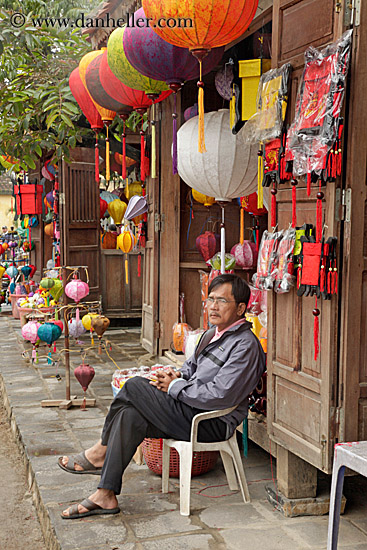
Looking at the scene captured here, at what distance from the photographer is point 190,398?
3.33 metres

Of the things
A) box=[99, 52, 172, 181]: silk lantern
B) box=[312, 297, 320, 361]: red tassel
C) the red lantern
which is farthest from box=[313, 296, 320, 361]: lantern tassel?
the red lantern

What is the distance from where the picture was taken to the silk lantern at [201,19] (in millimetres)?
3285

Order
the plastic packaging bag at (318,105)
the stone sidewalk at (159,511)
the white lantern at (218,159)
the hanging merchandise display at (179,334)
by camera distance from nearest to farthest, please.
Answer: the plastic packaging bag at (318,105) < the stone sidewalk at (159,511) < the white lantern at (218,159) < the hanging merchandise display at (179,334)

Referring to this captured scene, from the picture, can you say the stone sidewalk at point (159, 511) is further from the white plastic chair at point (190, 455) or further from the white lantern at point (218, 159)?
the white lantern at point (218, 159)

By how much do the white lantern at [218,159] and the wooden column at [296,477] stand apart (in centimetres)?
189

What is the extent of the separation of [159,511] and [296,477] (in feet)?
2.49

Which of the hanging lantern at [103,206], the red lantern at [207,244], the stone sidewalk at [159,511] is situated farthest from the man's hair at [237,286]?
the hanging lantern at [103,206]

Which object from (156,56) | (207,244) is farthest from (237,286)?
(207,244)

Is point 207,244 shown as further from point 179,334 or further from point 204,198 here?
point 179,334

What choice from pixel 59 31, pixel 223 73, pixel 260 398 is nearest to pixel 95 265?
pixel 59 31

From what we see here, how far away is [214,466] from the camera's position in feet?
13.3

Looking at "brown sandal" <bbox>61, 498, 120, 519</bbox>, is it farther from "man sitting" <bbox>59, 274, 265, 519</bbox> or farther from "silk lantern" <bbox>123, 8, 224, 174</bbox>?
"silk lantern" <bbox>123, 8, 224, 174</bbox>

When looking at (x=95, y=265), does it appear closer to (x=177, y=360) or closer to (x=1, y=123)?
(x=1, y=123)

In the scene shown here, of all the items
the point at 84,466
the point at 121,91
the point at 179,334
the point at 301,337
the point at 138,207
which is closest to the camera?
the point at 301,337
